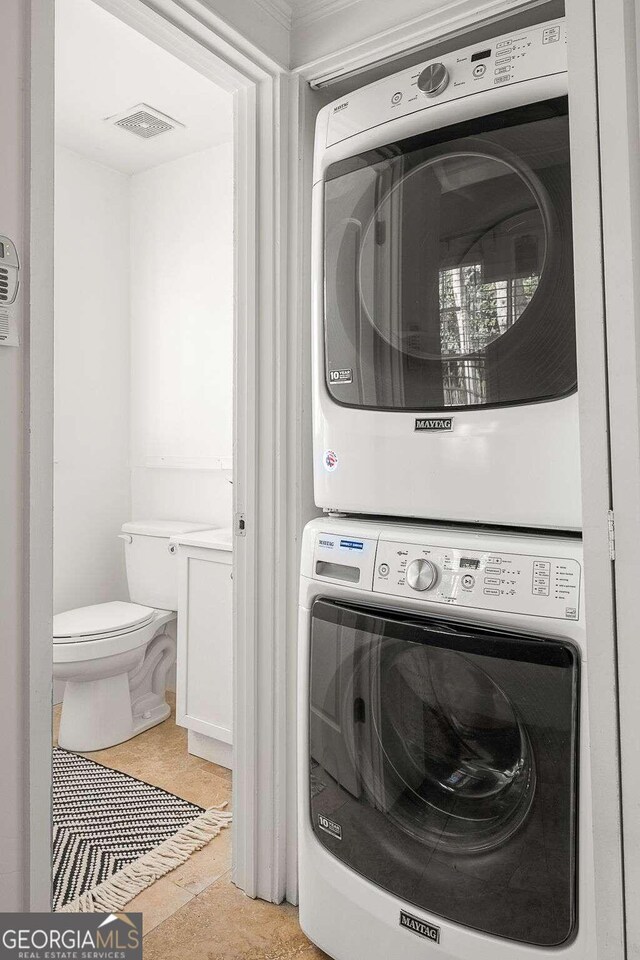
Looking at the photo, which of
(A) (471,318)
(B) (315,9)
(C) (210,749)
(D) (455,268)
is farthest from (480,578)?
(C) (210,749)

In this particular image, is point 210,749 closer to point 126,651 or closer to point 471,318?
point 126,651

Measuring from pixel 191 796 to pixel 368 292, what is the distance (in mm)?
1689

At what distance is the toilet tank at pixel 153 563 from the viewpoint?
106 inches

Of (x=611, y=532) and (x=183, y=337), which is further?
(x=183, y=337)

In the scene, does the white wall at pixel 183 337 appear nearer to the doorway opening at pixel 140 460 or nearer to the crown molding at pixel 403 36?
the doorway opening at pixel 140 460

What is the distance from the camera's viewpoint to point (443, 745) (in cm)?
A: 121

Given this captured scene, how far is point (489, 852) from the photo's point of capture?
1.15 m

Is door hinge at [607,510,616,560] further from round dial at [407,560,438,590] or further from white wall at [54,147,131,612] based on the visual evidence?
→ white wall at [54,147,131,612]

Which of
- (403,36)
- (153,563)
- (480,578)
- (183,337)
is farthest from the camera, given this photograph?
(183,337)

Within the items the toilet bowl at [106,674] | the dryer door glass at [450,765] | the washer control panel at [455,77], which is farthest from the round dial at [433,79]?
the toilet bowl at [106,674]

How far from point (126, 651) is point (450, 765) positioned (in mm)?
1536

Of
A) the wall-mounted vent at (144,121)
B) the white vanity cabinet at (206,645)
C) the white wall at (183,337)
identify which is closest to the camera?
the white vanity cabinet at (206,645)

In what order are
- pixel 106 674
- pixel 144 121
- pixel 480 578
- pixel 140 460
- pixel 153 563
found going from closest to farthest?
pixel 480 578 → pixel 106 674 → pixel 144 121 → pixel 153 563 → pixel 140 460

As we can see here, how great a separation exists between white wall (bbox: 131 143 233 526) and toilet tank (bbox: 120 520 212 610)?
25cm
